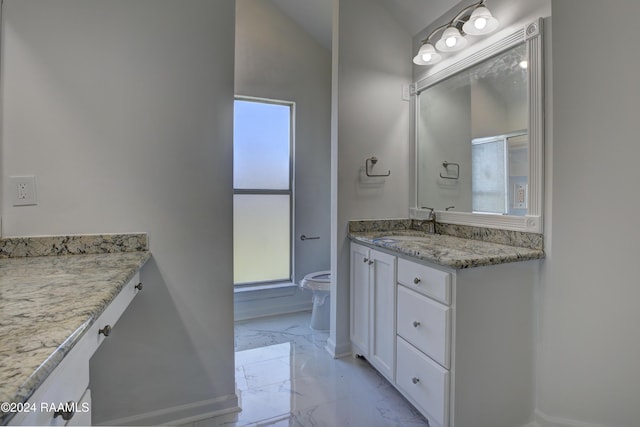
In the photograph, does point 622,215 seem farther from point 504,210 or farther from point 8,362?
point 8,362

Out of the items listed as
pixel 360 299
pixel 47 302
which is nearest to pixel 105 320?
pixel 47 302

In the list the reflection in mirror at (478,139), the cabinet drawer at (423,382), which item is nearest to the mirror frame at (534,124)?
the reflection in mirror at (478,139)

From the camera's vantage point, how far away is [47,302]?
2.44 ft

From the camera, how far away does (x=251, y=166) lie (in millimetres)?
2912

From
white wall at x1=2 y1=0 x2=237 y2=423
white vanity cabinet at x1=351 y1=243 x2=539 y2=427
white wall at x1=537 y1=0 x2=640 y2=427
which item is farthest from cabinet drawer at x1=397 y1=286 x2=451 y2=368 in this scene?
white wall at x1=2 y1=0 x2=237 y2=423

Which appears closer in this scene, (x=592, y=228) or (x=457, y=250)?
(x=592, y=228)

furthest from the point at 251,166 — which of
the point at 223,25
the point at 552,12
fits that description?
the point at 552,12

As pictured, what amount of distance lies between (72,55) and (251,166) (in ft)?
5.41

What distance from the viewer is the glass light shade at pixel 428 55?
203cm

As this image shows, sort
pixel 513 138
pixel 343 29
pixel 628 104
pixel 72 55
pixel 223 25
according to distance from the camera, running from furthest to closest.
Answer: pixel 343 29 → pixel 513 138 → pixel 223 25 → pixel 72 55 → pixel 628 104

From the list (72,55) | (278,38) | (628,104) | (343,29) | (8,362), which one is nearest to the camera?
(8,362)

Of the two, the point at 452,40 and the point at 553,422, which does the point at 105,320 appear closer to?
the point at 553,422

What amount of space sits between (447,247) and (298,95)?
2.09 m

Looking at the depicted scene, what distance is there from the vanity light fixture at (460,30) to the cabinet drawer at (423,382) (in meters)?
1.76
